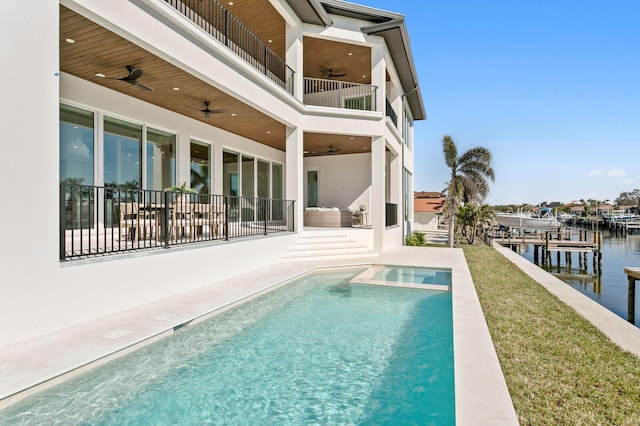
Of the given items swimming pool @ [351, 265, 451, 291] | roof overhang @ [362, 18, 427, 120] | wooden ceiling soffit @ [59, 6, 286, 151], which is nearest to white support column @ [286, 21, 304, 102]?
wooden ceiling soffit @ [59, 6, 286, 151]

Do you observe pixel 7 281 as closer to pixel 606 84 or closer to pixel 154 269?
pixel 154 269

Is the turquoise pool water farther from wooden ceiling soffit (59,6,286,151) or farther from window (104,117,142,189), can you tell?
window (104,117,142,189)

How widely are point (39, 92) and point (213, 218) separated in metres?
4.97

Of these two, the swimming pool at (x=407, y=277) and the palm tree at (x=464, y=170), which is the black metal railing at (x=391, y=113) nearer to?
the palm tree at (x=464, y=170)

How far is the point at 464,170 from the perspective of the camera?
21.9 meters

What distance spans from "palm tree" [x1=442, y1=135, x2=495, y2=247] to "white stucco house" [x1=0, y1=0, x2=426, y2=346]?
15.5 feet

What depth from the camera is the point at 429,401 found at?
338 centimetres

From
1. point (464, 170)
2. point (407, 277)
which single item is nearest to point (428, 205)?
point (464, 170)

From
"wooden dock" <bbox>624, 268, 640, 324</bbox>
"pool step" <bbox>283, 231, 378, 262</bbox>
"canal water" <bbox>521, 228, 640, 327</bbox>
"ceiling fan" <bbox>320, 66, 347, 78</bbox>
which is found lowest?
"canal water" <bbox>521, 228, 640, 327</bbox>

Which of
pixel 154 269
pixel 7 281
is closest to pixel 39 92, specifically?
pixel 7 281

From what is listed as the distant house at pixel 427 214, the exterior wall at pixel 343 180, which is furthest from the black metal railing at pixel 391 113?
the distant house at pixel 427 214

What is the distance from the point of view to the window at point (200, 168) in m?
11.8

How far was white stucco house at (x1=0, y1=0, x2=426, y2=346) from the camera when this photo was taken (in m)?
4.38

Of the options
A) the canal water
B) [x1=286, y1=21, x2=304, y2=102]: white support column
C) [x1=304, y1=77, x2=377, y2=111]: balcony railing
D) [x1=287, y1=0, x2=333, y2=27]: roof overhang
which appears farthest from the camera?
[x1=304, y1=77, x2=377, y2=111]: balcony railing
